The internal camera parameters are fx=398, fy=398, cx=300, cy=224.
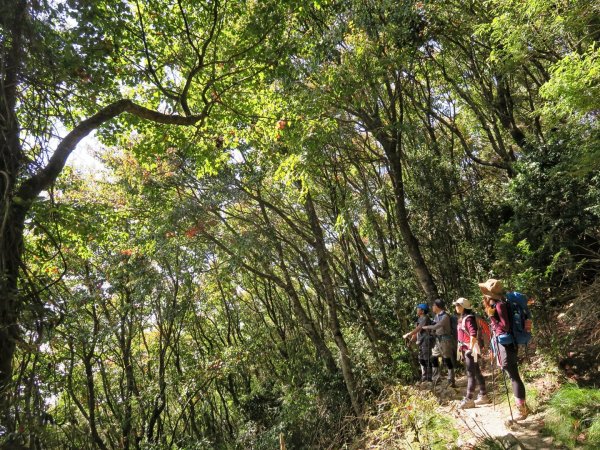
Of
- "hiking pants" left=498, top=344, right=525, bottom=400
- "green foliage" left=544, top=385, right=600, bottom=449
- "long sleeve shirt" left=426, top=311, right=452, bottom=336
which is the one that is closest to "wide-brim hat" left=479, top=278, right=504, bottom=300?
"hiking pants" left=498, top=344, right=525, bottom=400

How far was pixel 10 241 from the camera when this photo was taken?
8.45ft

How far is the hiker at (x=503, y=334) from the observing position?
4883mm

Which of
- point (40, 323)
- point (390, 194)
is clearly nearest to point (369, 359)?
point (390, 194)

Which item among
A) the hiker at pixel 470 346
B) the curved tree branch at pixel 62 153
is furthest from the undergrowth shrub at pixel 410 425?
the curved tree branch at pixel 62 153

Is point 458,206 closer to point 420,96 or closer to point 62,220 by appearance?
point 420,96

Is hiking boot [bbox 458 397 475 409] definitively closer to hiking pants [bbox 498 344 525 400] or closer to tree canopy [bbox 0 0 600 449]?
hiking pants [bbox 498 344 525 400]

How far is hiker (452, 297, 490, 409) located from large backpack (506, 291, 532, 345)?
80 cm

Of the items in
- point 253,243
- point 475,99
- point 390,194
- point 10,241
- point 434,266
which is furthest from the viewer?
point 475,99

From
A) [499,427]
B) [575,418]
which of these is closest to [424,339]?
[499,427]

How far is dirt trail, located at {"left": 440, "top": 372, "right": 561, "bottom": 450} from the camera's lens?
4449mm

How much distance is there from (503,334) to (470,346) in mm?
893

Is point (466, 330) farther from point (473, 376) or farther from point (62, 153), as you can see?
point (62, 153)

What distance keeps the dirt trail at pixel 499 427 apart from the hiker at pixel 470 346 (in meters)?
0.12

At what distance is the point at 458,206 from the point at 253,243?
6036 millimetres
